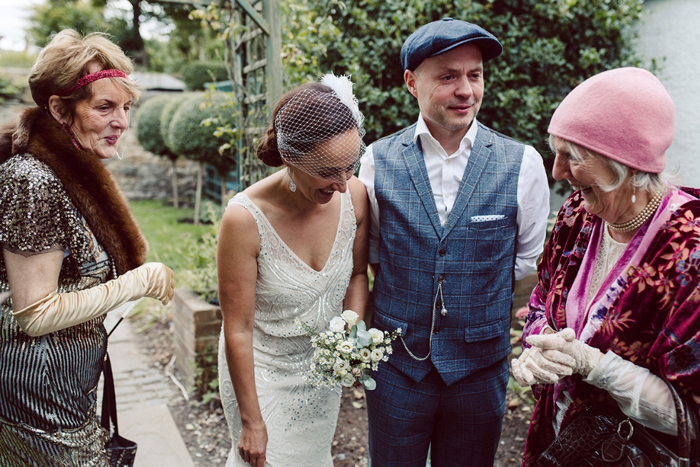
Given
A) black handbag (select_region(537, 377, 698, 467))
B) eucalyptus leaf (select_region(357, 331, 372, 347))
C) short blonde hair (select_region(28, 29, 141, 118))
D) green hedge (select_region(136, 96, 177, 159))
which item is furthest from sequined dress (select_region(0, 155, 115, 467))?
green hedge (select_region(136, 96, 177, 159))

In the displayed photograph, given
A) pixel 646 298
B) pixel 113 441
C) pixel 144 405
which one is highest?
pixel 646 298

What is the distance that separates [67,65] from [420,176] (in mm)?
1360

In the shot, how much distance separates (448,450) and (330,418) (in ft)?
1.72

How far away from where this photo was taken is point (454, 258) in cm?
192

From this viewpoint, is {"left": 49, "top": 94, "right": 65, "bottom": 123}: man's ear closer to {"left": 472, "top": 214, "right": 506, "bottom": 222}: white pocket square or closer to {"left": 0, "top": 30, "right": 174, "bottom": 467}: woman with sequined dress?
{"left": 0, "top": 30, "right": 174, "bottom": 467}: woman with sequined dress

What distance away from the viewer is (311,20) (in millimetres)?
4098

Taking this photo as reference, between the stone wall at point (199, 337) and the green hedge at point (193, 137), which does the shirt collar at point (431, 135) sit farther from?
the green hedge at point (193, 137)

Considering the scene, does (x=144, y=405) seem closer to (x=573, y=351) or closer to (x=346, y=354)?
(x=346, y=354)

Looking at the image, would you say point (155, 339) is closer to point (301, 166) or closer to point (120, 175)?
point (301, 166)

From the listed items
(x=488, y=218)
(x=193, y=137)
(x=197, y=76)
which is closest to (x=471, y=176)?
(x=488, y=218)

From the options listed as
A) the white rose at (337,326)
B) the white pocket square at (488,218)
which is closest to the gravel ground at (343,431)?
the white rose at (337,326)

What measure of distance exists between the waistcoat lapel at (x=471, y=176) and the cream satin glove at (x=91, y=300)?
116cm

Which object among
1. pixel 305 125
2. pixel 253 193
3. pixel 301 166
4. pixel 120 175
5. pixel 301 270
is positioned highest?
pixel 305 125

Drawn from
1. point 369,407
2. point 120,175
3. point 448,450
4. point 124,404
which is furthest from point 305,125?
point 120,175
